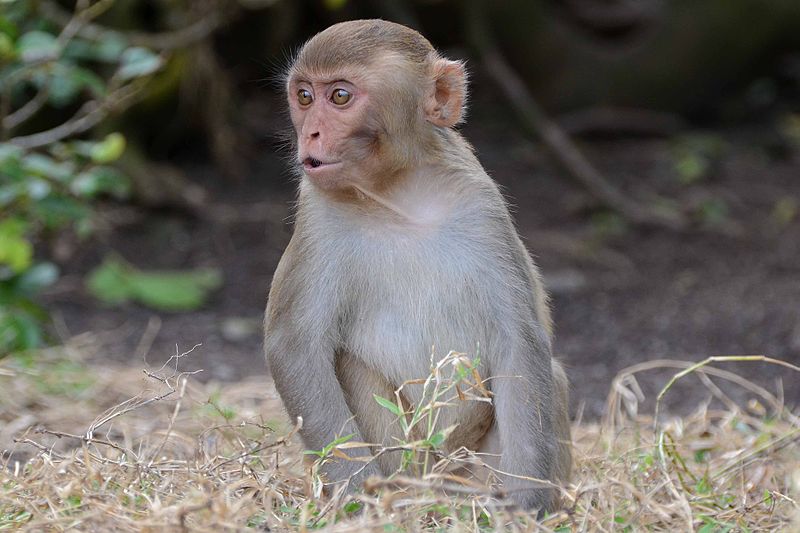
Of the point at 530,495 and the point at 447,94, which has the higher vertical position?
the point at 447,94

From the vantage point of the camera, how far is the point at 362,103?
167 inches

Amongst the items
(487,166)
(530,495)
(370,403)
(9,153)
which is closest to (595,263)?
(487,166)

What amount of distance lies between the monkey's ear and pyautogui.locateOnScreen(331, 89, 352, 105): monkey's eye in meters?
0.37

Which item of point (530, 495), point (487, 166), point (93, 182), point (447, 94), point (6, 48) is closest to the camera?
point (530, 495)

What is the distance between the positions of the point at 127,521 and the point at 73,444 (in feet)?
7.40

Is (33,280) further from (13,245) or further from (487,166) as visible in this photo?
(487,166)

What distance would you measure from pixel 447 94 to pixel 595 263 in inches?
201

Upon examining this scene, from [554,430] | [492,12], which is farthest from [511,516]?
[492,12]

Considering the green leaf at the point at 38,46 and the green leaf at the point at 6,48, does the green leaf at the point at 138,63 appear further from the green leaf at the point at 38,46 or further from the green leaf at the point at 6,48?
the green leaf at the point at 6,48

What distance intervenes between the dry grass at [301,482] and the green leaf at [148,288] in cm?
240

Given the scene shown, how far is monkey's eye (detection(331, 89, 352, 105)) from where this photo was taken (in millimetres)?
4234

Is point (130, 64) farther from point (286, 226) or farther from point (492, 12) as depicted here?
point (492, 12)

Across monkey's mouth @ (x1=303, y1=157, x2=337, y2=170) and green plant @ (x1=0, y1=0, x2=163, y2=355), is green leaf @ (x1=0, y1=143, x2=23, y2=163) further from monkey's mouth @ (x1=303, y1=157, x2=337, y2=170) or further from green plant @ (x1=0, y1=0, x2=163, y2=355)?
monkey's mouth @ (x1=303, y1=157, x2=337, y2=170)

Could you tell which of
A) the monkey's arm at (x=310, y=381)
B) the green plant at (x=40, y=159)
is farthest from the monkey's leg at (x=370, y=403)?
the green plant at (x=40, y=159)
